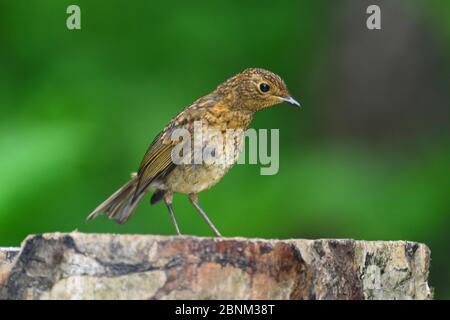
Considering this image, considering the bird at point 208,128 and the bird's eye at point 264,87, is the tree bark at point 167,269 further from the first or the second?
the bird's eye at point 264,87

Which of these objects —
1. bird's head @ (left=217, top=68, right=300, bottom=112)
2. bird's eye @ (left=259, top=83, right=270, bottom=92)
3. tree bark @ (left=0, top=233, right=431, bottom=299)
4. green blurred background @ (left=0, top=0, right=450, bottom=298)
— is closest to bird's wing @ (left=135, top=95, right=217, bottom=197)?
bird's head @ (left=217, top=68, right=300, bottom=112)

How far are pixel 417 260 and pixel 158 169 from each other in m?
2.27

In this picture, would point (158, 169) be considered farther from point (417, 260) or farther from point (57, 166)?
point (417, 260)

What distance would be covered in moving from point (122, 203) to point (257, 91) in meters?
1.28

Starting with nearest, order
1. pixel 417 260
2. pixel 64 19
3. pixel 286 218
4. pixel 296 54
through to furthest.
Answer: pixel 417 260 → pixel 286 218 → pixel 64 19 → pixel 296 54

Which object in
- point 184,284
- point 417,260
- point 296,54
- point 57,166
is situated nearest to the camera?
point 184,284

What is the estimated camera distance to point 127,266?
4699 mm

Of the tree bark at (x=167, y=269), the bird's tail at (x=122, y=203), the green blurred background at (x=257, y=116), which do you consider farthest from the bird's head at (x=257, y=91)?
the tree bark at (x=167, y=269)

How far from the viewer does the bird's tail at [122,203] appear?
24.3 ft

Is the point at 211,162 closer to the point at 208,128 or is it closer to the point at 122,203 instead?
the point at 208,128

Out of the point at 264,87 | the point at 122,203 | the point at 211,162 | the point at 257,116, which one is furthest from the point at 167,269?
the point at 257,116

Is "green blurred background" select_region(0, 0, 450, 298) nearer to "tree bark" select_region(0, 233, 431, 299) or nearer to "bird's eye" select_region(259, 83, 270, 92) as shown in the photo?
"bird's eye" select_region(259, 83, 270, 92)

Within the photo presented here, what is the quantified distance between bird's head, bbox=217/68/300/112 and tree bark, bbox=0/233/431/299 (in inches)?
90.6
